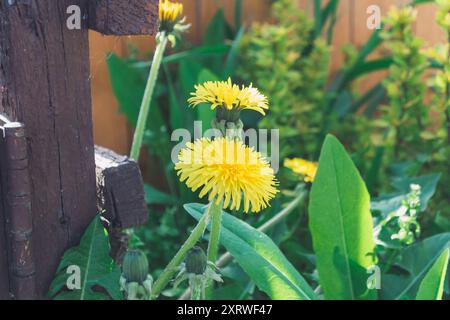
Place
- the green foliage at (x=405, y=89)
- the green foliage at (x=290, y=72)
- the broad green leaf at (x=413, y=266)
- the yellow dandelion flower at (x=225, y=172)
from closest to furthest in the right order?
1. the yellow dandelion flower at (x=225, y=172)
2. the broad green leaf at (x=413, y=266)
3. the green foliage at (x=405, y=89)
4. the green foliage at (x=290, y=72)

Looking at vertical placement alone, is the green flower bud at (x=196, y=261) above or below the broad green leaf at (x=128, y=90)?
below

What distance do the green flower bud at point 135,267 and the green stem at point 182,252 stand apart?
5cm

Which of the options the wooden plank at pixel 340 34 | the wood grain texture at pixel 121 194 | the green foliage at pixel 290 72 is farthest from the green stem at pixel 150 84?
the wooden plank at pixel 340 34

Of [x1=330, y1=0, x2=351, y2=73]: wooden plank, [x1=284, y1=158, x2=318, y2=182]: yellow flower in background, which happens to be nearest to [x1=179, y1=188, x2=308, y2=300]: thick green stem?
[x1=284, y1=158, x2=318, y2=182]: yellow flower in background

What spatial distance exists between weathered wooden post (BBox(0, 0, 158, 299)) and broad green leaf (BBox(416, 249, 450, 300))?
586 mm

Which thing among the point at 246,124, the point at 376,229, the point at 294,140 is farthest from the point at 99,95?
the point at 376,229

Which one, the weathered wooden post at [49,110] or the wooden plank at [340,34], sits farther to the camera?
the wooden plank at [340,34]

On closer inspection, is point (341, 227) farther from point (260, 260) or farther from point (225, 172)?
point (225, 172)

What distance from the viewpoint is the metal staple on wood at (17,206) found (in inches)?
44.4

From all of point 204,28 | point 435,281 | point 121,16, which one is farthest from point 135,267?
point 204,28

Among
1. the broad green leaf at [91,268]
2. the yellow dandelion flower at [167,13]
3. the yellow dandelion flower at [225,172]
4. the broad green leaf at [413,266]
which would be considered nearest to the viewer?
the yellow dandelion flower at [225,172]

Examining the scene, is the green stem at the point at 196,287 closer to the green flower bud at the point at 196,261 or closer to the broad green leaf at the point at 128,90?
the green flower bud at the point at 196,261

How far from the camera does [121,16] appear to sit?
3.78ft
